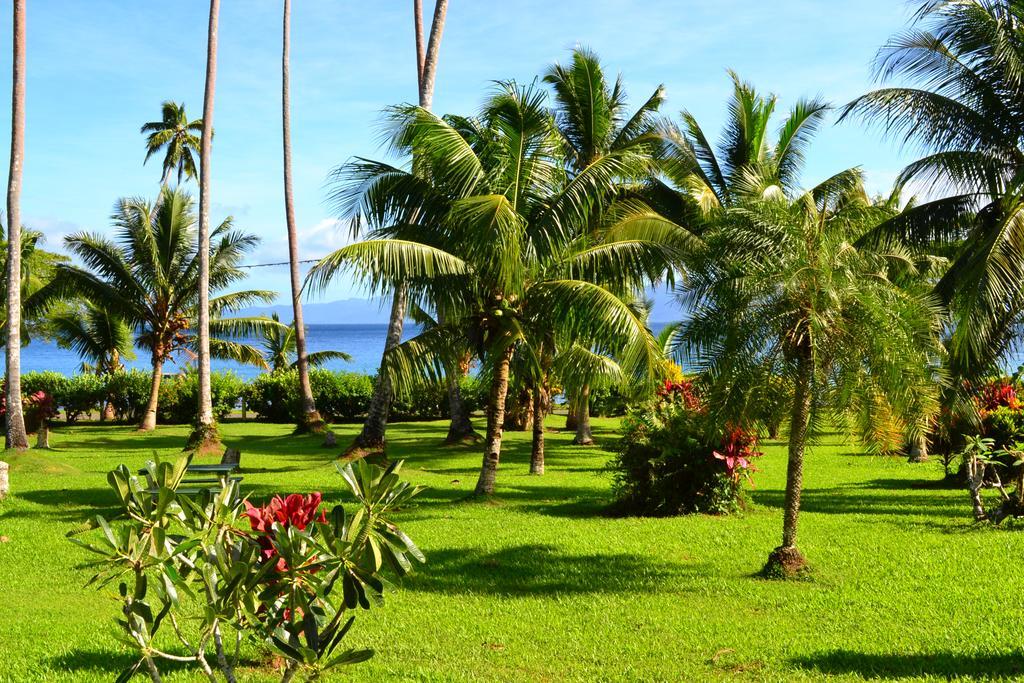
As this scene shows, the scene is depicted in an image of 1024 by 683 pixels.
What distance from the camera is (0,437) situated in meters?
22.1

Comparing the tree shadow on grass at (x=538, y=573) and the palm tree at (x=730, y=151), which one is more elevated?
the palm tree at (x=730, y=151)

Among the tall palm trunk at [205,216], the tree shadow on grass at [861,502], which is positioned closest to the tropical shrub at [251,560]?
the tree shadow on grass at [861,502]

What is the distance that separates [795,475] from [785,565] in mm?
809

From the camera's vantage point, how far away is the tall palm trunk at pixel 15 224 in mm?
17688

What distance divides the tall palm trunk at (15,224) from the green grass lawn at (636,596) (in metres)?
4.38

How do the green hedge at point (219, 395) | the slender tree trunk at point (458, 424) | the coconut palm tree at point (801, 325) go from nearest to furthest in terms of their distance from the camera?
the coconut palm tree at point (801, 325)
the slender tree trunk at point (458, 424)
the green hedge at point (219, 395)

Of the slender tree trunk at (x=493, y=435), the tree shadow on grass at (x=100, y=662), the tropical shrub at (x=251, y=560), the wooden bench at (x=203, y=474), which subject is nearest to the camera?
the tropical shrub at (x=251, y=560)

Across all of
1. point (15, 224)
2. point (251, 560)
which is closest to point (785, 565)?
point (251, 560)

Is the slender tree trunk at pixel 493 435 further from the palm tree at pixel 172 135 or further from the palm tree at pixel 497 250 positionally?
the palm tree at pixel 172 135

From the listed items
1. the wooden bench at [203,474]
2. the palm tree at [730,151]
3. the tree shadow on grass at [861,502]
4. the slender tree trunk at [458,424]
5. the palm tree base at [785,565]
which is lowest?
the palm tree base at [785,565]

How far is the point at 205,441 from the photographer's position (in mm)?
19844

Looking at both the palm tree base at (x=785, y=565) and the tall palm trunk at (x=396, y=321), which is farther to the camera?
the tall palm trunk at (x=396, y=321)

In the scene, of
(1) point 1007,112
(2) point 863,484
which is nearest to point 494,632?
(2) point 863,484

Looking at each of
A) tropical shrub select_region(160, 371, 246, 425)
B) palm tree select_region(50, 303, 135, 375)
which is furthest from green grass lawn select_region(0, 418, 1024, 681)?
palm tree select_region(50, 303, 135, 375)
